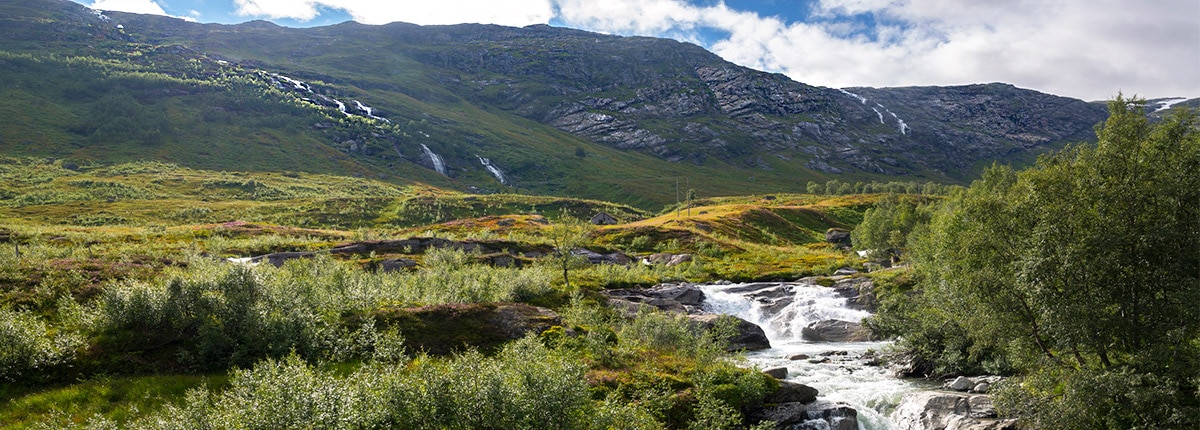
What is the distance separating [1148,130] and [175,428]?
3678cm

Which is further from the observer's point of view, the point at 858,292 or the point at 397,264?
the point at 397,264

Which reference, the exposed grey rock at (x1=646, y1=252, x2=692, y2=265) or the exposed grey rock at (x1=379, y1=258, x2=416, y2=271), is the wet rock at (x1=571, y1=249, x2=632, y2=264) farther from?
the exposed grey rock at (x1=379, y1=258, x2=416, y2=271)

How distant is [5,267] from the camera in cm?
3039

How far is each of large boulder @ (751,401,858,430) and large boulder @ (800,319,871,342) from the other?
85.9ft

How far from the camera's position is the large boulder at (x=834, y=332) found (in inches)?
2034

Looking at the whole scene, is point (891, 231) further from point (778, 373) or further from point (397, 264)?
point (397, 264)

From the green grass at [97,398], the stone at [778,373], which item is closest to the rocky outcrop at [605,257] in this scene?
the stone at [778,373]

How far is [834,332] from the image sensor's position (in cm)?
5312

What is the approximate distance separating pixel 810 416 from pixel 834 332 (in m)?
29.3

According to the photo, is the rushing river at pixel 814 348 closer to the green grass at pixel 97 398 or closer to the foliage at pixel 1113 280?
the foliage at pixel 1113 280

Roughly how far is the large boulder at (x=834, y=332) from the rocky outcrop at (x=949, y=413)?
76.8 ft

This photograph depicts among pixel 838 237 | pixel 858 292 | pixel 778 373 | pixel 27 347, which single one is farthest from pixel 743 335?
pixel 838 237

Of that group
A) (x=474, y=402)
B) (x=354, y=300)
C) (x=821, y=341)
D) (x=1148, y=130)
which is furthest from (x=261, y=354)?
(x=821, y=341)

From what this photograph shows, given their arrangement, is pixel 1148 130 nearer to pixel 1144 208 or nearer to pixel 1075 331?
pixel 1144 208
